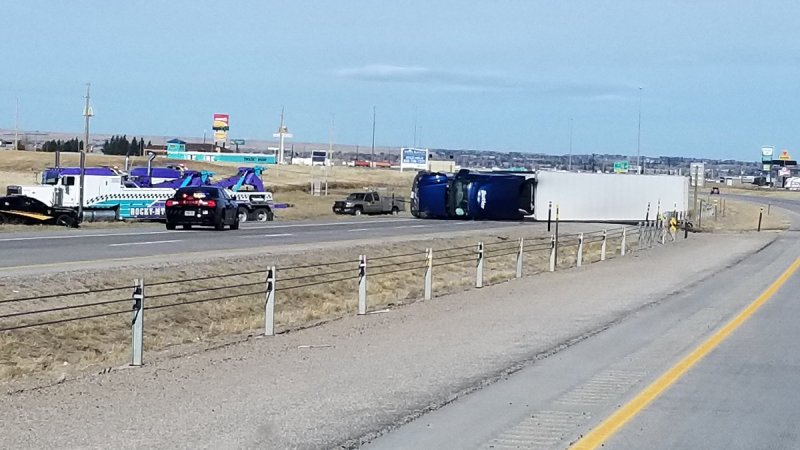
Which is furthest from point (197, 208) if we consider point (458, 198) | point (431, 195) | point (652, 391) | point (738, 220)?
point (738, 220)

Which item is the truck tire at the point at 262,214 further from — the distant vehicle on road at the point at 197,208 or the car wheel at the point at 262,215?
the distant vehicle on road at the point at 197,208

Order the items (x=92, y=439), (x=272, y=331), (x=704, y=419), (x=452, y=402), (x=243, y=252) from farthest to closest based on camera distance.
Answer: (x=243, y=252) → (x=272, y=331) → (x=452, y=402) → (x=704, y=419) → (x=92, y=439)

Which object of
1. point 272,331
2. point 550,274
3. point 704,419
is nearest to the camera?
point 704,419

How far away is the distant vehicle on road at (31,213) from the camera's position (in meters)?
43.9

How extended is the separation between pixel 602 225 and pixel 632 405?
49908mm

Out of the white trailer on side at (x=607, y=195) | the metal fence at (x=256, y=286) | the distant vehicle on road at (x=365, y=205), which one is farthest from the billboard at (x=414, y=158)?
the metal fence at (x=256, y=286)

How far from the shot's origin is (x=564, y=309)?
69.3ft

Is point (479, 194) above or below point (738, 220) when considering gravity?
above

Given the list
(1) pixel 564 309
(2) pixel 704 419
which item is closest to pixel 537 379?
(2) pixel 704 419

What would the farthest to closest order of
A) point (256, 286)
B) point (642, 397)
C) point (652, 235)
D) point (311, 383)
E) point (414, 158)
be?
point (414, 158), point (652, 235), point (256, 286), point (311, 383), point (642, 397)

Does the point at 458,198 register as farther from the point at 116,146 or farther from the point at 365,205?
the point at 116,146

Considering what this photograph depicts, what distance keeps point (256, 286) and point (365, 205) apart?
44.6 meters

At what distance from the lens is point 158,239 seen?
36.7 m

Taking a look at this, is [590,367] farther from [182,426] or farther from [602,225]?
[602,225]
